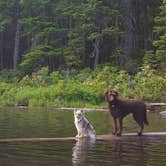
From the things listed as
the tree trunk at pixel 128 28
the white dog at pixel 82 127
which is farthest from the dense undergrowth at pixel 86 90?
the white dog at pixel 82 127

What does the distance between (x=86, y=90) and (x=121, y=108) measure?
776 inches

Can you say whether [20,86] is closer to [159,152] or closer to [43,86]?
[43,86]

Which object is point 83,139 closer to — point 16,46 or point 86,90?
point 86,90

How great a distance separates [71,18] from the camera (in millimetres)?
49875

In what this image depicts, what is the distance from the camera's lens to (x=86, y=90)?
117 ft

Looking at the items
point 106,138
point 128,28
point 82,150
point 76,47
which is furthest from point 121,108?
point 128,28

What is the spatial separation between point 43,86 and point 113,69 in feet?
17.5

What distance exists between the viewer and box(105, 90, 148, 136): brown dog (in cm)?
1580

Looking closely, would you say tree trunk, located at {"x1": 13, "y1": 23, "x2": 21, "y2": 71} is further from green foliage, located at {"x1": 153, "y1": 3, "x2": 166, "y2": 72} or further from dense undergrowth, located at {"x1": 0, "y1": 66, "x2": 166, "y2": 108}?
green foliage, located at {"x1": 153, "y1": 3, "x2": 166, "y2": 72}

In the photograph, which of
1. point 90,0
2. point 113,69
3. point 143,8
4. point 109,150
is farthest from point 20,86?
point 109,150

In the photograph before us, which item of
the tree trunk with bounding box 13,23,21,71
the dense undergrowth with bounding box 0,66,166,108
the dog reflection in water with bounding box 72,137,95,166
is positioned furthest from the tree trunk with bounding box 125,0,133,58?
the dog reflection in water with bounding box 72,137,95,166

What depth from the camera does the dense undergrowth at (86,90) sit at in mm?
34094

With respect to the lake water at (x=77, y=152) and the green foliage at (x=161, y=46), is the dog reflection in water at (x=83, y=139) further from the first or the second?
the green foliage at (x=161, y=46)

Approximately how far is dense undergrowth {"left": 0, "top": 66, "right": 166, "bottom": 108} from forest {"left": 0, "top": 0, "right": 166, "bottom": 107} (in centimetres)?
7
